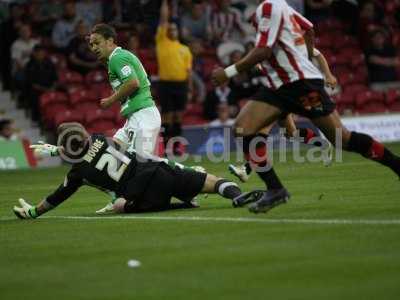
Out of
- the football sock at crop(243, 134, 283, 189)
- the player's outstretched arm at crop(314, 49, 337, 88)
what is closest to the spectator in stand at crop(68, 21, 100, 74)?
the player's outstretched arm at crop(314, 49, 337, 88)

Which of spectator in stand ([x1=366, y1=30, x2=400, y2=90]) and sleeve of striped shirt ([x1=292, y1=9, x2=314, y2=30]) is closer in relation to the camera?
sleeve of striped shirt ([x1=292, y1=9, x2=314, y2=30])

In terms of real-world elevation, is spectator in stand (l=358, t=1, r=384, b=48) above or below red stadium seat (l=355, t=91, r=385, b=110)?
above

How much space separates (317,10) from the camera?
96.2 ft

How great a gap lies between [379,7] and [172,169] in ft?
58.5

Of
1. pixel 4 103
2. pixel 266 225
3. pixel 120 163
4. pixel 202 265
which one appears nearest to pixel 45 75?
pixel 4 103

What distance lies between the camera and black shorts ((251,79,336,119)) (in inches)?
452

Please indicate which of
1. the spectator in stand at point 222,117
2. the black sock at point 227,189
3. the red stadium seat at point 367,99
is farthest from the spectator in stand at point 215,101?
the black sock at point 227,189

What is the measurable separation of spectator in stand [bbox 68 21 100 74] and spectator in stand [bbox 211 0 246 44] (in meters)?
3.38

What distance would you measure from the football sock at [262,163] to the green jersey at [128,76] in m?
2.35

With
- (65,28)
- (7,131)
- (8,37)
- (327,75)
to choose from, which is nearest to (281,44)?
(327,75)

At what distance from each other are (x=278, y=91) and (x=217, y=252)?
276 cm

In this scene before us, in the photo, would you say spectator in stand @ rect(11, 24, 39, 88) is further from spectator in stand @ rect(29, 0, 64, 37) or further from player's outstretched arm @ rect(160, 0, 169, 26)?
player's outstretched arm @ rect(160, 0, 169, 26)

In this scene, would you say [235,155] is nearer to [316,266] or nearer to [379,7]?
[379,7]

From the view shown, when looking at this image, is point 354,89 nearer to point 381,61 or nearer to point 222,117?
point 381,61
